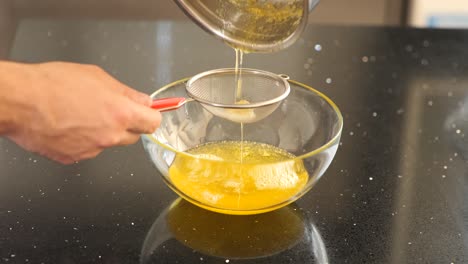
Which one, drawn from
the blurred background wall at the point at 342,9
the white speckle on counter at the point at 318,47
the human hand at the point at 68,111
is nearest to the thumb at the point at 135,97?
the human hand at the point at 68,111

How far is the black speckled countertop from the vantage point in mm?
950

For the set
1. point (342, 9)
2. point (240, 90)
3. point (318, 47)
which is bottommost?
point (342, 9)

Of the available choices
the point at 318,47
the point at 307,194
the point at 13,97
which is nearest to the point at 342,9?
the point at 318,47

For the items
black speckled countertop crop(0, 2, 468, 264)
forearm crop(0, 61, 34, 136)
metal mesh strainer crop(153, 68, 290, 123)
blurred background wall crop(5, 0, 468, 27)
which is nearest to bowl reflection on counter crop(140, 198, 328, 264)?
black speckled countertop crop(0, 2, 468, 264)

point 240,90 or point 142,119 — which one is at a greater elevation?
point 142,119

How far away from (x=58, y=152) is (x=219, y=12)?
0.41 m

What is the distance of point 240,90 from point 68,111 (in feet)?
1.59

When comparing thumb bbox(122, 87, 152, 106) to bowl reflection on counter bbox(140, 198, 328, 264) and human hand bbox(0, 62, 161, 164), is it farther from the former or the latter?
bowl reflection on counter bbox(140, 198, 328, 264)

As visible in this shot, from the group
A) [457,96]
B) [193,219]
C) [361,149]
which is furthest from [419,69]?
[193,219]

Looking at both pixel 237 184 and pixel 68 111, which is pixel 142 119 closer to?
pixel 68 111

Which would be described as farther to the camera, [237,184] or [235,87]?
[235,87]

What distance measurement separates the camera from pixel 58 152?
80 centimetres

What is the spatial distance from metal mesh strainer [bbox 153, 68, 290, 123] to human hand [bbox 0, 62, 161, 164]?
27cm

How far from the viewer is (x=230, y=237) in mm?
969
